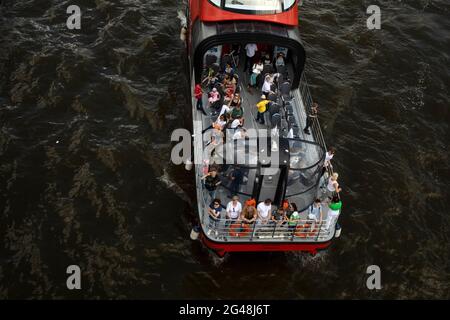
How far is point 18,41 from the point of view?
2747 centimetres

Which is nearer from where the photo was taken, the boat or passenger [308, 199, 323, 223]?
the boat

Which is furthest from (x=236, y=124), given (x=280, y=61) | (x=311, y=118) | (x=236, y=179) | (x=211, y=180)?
(x=280, y=61)

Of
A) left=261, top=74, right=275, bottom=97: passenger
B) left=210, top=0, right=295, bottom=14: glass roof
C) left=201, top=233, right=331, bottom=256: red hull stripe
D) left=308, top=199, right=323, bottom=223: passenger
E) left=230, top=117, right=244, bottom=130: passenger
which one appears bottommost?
left=201, top=233, right=331, bottom=256: red hull stripe

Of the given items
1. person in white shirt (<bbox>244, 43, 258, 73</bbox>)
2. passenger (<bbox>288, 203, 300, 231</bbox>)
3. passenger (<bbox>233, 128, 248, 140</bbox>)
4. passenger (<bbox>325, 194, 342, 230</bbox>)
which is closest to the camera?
passenger (<bbox>288, 203, 300, 231</bbox>)

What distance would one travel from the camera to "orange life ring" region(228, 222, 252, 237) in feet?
59.1

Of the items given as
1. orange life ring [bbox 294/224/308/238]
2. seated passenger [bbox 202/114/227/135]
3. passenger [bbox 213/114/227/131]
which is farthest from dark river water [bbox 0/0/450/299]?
passenger [bbox 213/114/227/131]

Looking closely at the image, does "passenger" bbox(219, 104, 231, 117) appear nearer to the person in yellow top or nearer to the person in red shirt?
the person in red shirt

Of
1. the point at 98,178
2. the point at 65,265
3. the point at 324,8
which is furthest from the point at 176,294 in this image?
the point at 324,8

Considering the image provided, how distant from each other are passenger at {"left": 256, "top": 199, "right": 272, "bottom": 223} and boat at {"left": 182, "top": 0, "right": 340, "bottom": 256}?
0.07 m

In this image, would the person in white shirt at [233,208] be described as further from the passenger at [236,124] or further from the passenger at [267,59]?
the passenger at [267,59]

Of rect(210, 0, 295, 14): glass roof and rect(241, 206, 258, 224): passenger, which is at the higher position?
rect(210, 0, 295, 14): glass roof

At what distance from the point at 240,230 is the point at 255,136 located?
371cm

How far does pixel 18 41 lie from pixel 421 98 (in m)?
20.7
